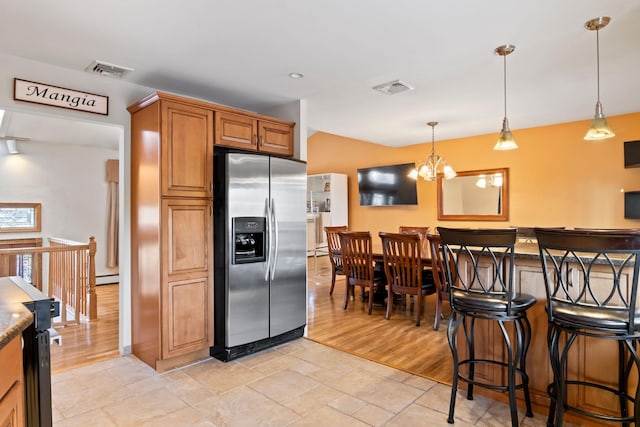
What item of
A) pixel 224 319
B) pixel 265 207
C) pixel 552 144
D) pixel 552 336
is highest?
pixel 552 144

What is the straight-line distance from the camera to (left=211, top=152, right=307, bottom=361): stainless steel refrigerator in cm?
310

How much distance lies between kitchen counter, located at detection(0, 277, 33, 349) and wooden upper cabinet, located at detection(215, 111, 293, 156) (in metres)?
1.97

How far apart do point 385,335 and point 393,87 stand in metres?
2.41

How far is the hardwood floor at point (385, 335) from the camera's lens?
10.1ft

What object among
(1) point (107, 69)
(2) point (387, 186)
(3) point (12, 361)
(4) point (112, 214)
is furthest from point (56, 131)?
(2) point (387, 186)

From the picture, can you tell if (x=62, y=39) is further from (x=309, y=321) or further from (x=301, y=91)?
(x=309, y=321)

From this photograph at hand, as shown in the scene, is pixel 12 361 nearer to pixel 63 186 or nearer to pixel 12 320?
pixel 12 320

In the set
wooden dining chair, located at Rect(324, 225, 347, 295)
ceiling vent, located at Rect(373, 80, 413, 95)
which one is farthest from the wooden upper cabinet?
wooden dining chair, located at Rect(324, 225, 347, 295)

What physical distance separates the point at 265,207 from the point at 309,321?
64.8 inches

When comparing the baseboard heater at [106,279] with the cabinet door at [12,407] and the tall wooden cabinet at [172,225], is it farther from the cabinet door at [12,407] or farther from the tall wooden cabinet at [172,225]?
the cabinet door at [12,407]

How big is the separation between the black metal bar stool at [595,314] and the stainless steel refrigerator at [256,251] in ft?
6.84

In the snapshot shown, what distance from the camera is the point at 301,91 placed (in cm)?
362

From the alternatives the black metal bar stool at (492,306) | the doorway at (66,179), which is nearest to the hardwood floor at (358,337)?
the black metal bar stool at (492,306)

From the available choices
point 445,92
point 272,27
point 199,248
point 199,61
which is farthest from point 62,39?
point 445,92
